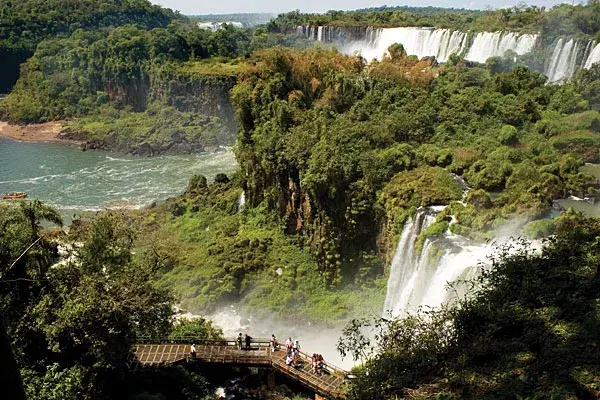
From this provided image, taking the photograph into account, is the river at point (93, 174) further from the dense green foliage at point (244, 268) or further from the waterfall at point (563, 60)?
the waterfall at point (563, 60)

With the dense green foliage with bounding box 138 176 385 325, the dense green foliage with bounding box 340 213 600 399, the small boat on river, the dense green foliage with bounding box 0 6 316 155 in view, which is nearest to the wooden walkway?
the dense green foliage with bounding box 340 213 600 399

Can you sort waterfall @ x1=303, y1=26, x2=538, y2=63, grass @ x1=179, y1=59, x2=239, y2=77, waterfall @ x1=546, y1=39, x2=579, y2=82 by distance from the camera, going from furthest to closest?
grass @ x1=179, y1=59, x2=239, y2=77 → waterfall @ x1=303, y1=26, x2=538, y2=63 → waterfall @ x1=546, y1=39, x2=579, y2=82

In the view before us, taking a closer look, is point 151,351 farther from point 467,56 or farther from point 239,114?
point 467,56

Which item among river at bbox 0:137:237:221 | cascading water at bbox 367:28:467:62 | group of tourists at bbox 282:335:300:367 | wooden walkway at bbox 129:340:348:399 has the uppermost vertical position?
cascading water at bbox 367:28:467:62

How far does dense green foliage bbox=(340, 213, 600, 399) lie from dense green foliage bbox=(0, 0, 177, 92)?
3275 inches

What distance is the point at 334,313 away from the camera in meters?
23.3

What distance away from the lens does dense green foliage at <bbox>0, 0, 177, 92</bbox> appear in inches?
3108

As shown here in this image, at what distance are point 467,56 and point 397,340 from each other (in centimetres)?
4065

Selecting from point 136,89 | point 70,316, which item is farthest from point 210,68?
point 70,316

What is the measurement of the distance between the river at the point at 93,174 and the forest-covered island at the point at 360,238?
7.46 meters

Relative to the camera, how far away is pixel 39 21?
8506 cm

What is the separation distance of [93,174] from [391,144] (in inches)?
1276

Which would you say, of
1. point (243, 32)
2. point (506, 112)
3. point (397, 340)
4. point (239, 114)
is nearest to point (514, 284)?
point (397, 340)

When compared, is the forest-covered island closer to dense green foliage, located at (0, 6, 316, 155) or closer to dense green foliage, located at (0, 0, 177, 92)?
dense green foliage, located at (0, 6, 316, 155)
